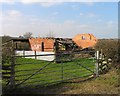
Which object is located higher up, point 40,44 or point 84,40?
point 84,40

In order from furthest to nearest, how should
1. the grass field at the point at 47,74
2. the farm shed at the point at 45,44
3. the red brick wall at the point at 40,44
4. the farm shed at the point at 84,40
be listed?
the farm shed at the point at 84,40 < the red brick wall at the point at 40,44 < the farm shed at the point at 45,44 < the grass field at the point at 47,74

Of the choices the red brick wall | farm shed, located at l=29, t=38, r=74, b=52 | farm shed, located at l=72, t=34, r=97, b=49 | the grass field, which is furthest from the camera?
farm shed, located at l=72, t=34, r=97, b=49

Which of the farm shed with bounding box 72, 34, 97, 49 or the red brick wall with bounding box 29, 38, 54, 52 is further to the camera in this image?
the farm shed with bounding box 72, 34, 97, 49

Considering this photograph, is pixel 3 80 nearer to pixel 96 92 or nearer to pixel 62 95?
pixel 62 95

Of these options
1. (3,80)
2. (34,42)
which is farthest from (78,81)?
(34,42)

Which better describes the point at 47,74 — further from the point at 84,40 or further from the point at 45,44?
the point at 84,40

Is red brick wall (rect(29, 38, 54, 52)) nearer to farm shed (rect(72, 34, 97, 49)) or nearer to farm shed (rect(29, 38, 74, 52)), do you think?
farm shed (rect(29, 38, 74, 52))

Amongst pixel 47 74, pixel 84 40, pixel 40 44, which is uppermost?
pixel 84 40

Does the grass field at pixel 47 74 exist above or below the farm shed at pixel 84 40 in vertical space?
below

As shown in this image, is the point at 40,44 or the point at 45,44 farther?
the point at 40,44

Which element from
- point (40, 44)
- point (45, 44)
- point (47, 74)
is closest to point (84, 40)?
point (45, 44)

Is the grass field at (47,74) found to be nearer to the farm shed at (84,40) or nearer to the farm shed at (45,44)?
the farm shed at (45,44)

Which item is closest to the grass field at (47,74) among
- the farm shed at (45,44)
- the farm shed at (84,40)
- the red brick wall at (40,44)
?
the farm shed at (45,44)

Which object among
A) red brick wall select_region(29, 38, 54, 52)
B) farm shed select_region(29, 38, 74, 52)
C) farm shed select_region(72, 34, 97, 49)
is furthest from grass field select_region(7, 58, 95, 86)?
farm shed select_region(72, 34, 97, 49)
